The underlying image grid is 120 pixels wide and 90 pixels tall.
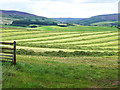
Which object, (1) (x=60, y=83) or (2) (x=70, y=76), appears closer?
(1) (x=60, y=83)

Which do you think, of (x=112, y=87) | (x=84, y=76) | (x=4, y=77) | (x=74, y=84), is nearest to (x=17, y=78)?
(x=4, y=77)

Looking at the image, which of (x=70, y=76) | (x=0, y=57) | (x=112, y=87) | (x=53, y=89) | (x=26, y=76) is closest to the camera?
(x=53, y=89)

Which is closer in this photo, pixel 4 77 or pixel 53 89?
pixel 53 89

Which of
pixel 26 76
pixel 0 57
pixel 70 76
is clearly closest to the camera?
pixel 26 76

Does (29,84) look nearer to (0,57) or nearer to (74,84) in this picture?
(74,84)

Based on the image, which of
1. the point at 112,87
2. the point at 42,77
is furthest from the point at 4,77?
the point at 112,87

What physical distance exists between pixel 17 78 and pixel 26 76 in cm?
82

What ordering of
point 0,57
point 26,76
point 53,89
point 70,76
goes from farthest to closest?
1. point 0,57
2. point 70,76
3. point 26,76
4. point 53,89

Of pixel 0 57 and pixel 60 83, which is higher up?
pixel 0 57

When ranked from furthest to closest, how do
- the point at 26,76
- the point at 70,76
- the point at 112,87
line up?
the point at 70,76 → the point at 26,76 → the point at 112,87

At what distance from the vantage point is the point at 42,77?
1204 cm

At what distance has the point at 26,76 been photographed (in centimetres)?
1198

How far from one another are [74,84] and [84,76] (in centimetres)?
237

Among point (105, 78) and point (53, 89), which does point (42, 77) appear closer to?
point (53, 89)
